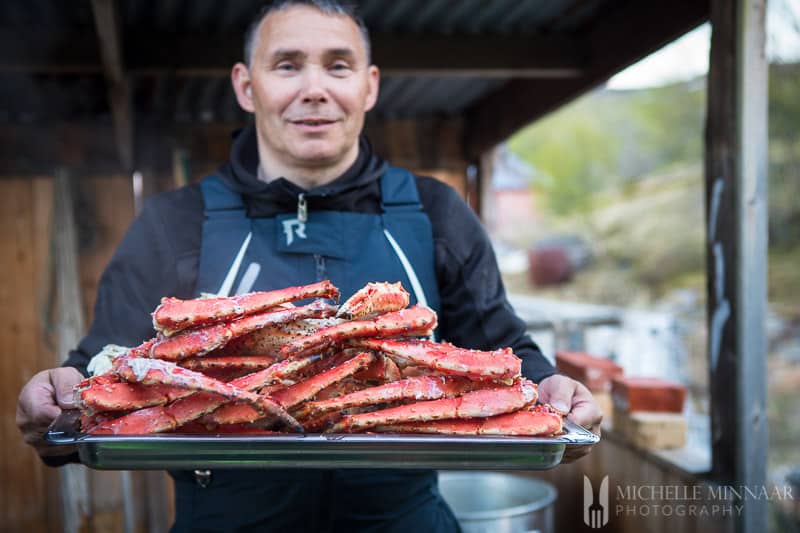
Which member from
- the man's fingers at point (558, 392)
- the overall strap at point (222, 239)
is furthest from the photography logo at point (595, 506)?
the overall strap at point (222, 239)

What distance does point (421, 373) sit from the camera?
1513 millimetres

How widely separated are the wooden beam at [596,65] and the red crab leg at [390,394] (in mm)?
2327

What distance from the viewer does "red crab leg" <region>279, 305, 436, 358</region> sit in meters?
1.39

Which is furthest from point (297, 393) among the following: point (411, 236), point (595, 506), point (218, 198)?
point (595, 506)

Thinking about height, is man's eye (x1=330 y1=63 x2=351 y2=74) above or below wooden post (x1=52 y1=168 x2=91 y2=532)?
above

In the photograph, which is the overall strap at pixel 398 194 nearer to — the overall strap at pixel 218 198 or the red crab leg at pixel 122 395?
the overall strap at pixel 218 198

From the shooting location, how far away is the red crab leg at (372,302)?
4.70 feet

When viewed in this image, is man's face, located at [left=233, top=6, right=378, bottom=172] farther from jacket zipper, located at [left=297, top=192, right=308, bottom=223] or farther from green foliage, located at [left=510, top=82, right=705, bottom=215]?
green foliage, located at [left=510, top=82, right=705, bottom=215]

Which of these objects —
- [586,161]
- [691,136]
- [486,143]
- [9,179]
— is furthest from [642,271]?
[9,179]

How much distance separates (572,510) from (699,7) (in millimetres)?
3144

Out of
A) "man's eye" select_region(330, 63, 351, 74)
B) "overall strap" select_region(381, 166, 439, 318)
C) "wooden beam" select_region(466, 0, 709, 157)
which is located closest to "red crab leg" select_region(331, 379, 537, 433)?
"overall strap" select_region(381, 166, 439, 318)

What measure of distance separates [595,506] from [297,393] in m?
3.58

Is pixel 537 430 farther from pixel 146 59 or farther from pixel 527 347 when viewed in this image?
pixel 146 59

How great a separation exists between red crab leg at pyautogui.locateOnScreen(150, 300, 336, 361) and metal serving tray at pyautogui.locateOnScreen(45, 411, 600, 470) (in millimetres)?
171
